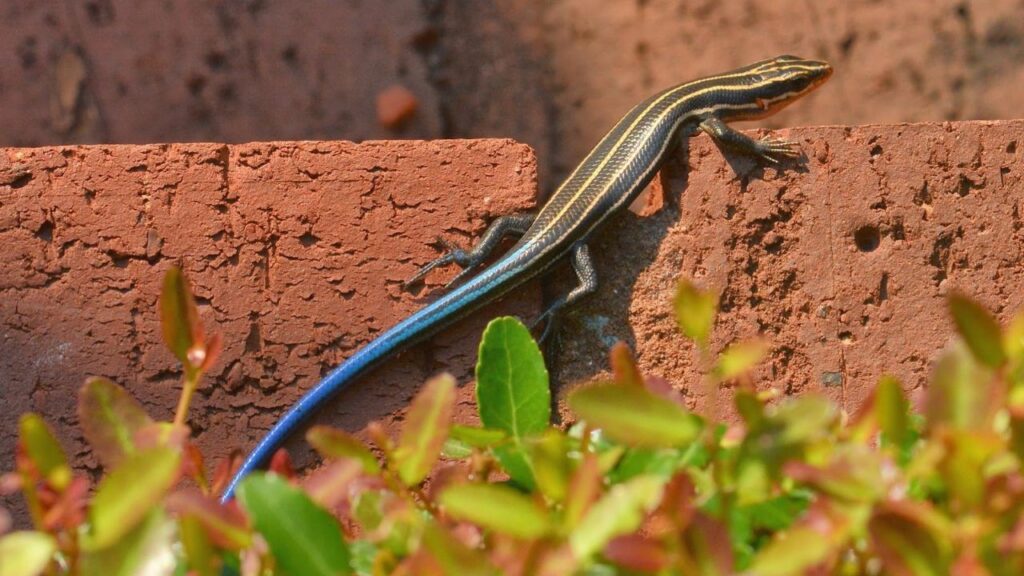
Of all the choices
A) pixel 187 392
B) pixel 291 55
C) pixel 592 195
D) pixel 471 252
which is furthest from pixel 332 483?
pixel 291 55

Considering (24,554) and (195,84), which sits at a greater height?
(195,84)

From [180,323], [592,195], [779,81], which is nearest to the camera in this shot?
[180,323]

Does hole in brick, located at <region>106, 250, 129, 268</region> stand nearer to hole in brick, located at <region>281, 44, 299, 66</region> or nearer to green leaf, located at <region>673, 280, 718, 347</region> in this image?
green leaf, located at <region>673, 280, 718, 347</region>

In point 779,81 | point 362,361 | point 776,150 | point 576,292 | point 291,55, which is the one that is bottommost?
point 362,361

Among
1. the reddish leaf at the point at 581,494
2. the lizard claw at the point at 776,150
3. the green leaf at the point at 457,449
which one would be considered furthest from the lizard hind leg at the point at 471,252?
the reddish leaf at the point at 581,494

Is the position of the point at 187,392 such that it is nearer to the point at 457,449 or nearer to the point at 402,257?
the point at 457,449

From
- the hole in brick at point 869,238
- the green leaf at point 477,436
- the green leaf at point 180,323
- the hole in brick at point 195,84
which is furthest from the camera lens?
the hole in brick at point 195,84

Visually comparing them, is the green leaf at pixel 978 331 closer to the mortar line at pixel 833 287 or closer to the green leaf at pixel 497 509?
the green leaf at pixel 497 509
